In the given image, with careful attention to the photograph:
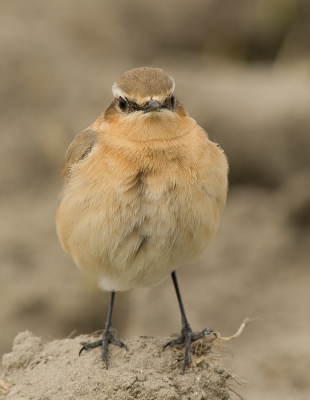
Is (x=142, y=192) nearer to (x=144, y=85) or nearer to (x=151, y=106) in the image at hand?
(x=151, y=106)

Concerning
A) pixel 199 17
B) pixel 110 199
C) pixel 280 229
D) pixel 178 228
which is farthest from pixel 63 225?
pixel 199 17

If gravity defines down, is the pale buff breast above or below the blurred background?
below

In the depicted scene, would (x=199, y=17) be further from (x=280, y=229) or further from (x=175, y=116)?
(x=175, y=116)

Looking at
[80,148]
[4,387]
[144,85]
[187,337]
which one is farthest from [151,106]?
[4,387]

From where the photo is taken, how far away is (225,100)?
1002 cm

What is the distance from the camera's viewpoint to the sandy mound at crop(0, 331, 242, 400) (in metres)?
5.26

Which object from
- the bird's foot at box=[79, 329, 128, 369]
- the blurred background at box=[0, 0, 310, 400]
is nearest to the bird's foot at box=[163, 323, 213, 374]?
the bird's foot at box=[79, 329, 128, 369]

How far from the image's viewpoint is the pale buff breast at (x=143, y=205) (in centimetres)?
538

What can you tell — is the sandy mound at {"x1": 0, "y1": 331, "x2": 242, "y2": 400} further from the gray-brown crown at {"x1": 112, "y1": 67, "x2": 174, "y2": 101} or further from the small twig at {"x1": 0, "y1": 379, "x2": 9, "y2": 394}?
the gray-brown crown at {"x1": 112, "y1": 67, "x2": 174, "y2": 101}

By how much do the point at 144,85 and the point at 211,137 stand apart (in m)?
4.12

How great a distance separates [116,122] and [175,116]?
0.48 meters

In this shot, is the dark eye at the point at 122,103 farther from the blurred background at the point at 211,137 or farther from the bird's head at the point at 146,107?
the blurred background at the point at 211,137

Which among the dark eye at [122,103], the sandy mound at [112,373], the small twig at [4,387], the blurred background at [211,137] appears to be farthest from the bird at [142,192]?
the blurred background at [211,137]

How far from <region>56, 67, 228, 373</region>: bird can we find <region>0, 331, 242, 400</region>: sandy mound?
0.11 m
